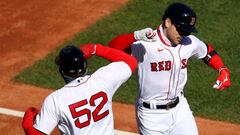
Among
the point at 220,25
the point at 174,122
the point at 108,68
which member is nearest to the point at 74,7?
the point at 220,25

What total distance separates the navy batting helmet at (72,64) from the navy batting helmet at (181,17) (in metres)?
1.76

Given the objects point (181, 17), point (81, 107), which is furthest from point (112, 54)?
point (181, 17)

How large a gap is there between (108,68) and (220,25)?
779 centimetres

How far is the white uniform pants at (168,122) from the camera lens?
7574mm

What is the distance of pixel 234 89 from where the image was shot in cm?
1084

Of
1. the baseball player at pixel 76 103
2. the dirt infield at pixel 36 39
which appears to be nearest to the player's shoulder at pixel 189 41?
the baseball player at pixel 76 103

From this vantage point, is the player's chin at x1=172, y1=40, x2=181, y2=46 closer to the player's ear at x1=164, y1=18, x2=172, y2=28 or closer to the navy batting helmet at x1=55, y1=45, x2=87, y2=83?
the player's ear at x1=164, y1=18, x2=172, y2=28

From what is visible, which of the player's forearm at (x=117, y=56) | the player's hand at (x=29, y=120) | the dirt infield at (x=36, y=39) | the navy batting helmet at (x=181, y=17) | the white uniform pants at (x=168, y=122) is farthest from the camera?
the dirt infield at (x=36, y=39)

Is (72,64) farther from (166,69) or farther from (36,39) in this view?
(36,39)

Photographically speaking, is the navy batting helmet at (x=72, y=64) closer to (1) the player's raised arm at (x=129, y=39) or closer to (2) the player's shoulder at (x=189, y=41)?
(1) the player's raised arm at (x=129, y=39)

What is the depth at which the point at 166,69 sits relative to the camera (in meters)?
7.40

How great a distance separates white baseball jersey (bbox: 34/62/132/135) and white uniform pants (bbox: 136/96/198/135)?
1603mm

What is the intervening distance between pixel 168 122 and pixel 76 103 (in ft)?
6.98

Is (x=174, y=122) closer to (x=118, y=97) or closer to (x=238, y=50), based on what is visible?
(x=118, y=97)
